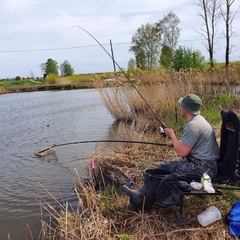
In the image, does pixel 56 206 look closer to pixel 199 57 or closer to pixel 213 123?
pixel 213 123

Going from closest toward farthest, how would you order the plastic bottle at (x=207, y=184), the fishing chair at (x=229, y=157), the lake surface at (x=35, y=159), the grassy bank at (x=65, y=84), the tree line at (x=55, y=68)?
the plastic bottle at (x=207, y=184), the fishing chair at (x=229, y=157), the lake surface at (x=35, y=159), the grassy bank at (x=65, y=84), the tree line at (x=55, y=68)

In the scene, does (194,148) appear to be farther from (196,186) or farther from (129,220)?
(129,220)

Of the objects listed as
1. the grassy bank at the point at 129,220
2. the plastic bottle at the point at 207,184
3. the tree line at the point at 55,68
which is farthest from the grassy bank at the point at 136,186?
the tree line at the point at 55,68

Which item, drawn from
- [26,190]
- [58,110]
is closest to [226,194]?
[26,190]

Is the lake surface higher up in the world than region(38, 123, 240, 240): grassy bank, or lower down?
lower down

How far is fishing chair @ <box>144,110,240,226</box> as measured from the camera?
273 cm

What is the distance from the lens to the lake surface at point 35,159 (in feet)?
14.4

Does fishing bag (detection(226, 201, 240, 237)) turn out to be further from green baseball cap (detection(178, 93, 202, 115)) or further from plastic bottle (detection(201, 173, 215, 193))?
green baseball cap (detection(178, 93, 202, 115))

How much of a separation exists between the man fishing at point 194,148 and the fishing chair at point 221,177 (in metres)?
0.08

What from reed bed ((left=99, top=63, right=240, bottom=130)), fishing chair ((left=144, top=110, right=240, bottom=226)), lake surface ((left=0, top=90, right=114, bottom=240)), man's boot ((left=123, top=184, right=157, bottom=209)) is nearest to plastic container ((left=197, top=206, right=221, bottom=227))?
fishing chair ((left=144, top=110, right=240, bottom=226))

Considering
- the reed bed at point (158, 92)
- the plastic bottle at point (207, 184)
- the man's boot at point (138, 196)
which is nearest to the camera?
the plastic bottle at point (207, 184)

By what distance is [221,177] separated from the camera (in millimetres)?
2980

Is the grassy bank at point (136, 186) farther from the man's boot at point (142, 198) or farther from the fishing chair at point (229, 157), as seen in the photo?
the fishing chair at point (229, 157)

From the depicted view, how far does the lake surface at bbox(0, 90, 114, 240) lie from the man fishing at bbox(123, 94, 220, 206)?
2.00 meters
